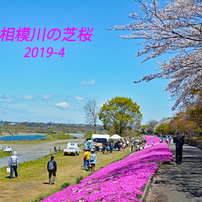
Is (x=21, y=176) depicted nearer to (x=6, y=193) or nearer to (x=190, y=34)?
(x=6, y=193)

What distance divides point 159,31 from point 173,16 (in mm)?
747

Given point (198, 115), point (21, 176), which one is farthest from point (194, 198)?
point (198, 115)

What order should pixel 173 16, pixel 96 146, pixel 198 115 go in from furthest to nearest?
1. pixel 96 146
2. pixel 198 115
3. pixel 173 16

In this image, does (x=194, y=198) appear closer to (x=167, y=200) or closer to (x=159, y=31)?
(x=167, y=200)

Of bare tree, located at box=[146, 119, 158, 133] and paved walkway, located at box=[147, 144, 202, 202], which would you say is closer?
paved walkway, located at box=[147, 144, 202, 202]

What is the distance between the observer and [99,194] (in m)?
7.46

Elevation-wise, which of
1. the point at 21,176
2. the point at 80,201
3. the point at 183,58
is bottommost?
the point at 21,176

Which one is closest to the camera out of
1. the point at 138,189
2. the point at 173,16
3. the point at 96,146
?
the point at 138,189

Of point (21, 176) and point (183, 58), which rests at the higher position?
point (183, 58)

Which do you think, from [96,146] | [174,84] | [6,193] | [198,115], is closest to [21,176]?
[6,193]

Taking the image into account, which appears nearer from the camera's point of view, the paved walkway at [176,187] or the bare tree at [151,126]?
the paved walkway at [176,187]

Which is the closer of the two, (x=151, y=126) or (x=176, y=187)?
(x=176, y=187)

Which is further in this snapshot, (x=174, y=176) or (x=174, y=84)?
(x=174, y=84)

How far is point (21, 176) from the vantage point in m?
17.4
